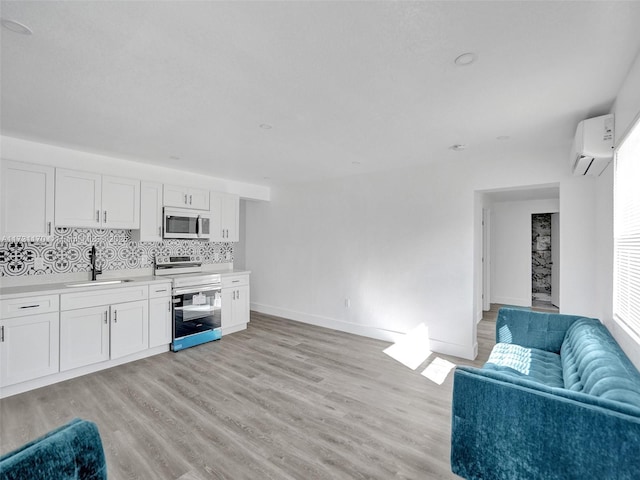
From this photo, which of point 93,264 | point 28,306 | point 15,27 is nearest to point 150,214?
point 93,264

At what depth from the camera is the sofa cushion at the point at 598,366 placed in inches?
54.1

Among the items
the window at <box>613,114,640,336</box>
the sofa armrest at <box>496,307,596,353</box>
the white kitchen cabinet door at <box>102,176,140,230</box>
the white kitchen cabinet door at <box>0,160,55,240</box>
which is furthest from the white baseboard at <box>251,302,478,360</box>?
the white kitchen cabinet door at <box>0,160,55,240</box>

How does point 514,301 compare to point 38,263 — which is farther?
point 514,301

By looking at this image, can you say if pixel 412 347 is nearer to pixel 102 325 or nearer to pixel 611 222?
pixel 611 222

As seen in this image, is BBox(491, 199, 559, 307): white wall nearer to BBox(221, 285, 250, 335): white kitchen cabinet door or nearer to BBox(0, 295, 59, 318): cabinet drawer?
BBox(221, 285, 250, 335): white kitchen cabinet door

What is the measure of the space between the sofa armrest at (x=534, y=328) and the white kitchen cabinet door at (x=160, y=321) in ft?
13.0

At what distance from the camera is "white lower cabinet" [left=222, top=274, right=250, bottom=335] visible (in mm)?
4695

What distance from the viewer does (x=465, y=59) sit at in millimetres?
1793

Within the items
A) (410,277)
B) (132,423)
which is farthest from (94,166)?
(410,277)

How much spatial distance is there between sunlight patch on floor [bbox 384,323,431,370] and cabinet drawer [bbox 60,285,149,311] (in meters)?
3.26

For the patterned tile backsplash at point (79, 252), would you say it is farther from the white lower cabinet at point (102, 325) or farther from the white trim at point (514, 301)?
the white trim at point (514, 301)

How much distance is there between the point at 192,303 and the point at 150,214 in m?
1.35

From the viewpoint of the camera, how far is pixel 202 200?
474 centimetres

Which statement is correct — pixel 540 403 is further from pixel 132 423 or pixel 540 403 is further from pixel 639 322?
pixel 132 423
